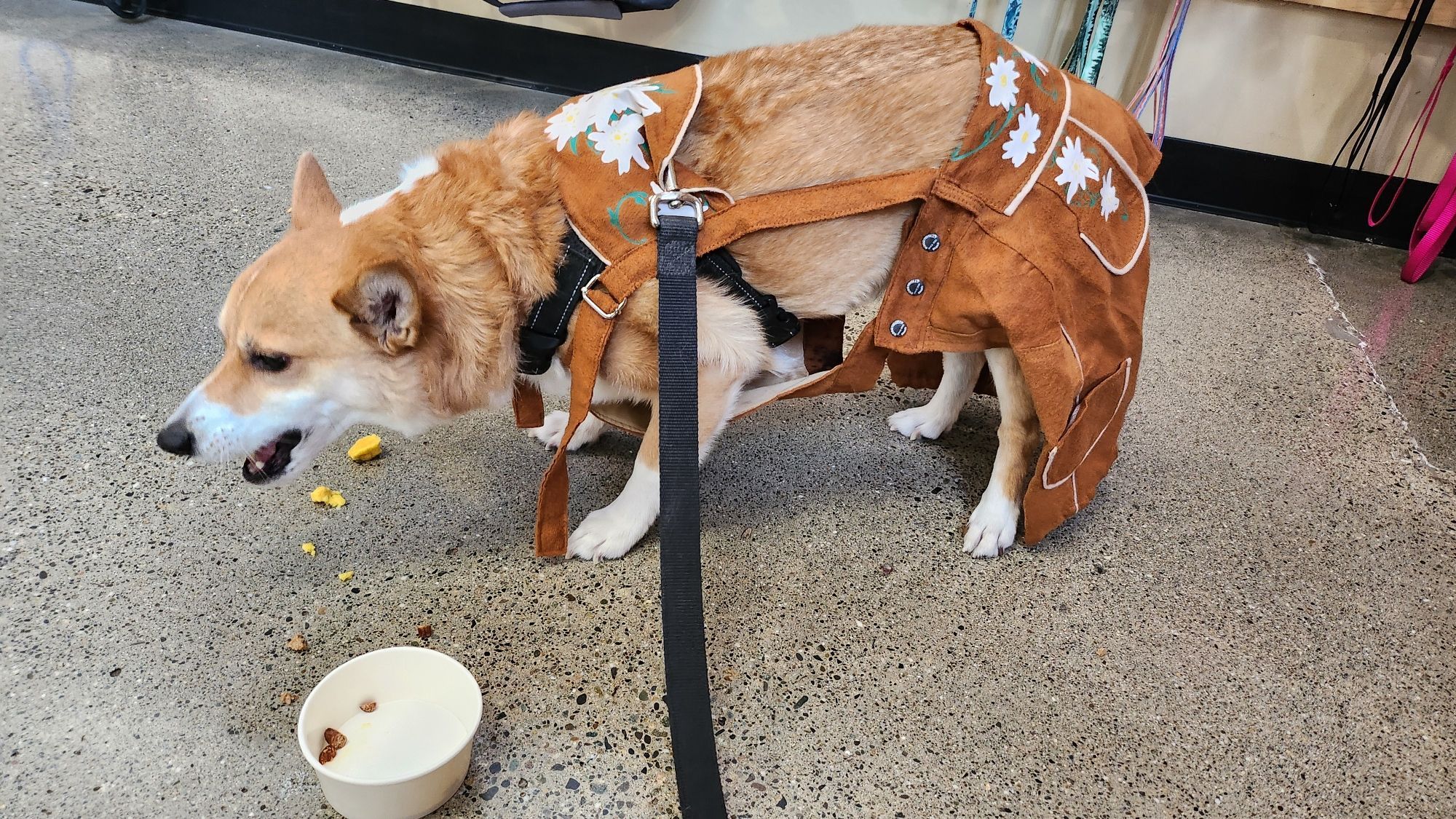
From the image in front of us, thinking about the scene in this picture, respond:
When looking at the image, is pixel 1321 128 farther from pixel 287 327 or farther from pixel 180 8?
pixel 180 8

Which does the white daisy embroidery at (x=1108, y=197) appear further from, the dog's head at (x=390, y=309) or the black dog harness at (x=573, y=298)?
the dog's head at (x=390, y=309)

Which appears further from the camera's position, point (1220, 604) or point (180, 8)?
point (180, 8)

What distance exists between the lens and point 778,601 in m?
1.66

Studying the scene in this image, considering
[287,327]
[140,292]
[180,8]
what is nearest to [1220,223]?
[287,327]

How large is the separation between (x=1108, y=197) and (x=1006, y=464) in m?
0.58

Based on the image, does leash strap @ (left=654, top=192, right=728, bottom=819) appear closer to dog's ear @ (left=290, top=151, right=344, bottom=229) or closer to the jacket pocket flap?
dog's ear @ (left=290, top=151, right=344, bottom=229)

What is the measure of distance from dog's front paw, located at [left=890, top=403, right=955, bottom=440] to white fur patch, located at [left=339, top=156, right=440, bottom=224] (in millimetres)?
1242

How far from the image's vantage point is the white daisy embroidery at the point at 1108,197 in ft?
5.21

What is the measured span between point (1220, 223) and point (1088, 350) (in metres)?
2.19

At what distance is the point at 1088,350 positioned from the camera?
164cm

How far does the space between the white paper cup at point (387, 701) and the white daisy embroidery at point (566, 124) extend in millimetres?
862

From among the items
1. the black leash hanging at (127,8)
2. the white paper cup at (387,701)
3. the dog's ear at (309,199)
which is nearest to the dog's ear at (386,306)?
the dog's ear at (309,199)

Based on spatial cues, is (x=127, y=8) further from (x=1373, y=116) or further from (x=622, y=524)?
(x=1373, y=116)

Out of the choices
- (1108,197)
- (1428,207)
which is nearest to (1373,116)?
(1428,207)
